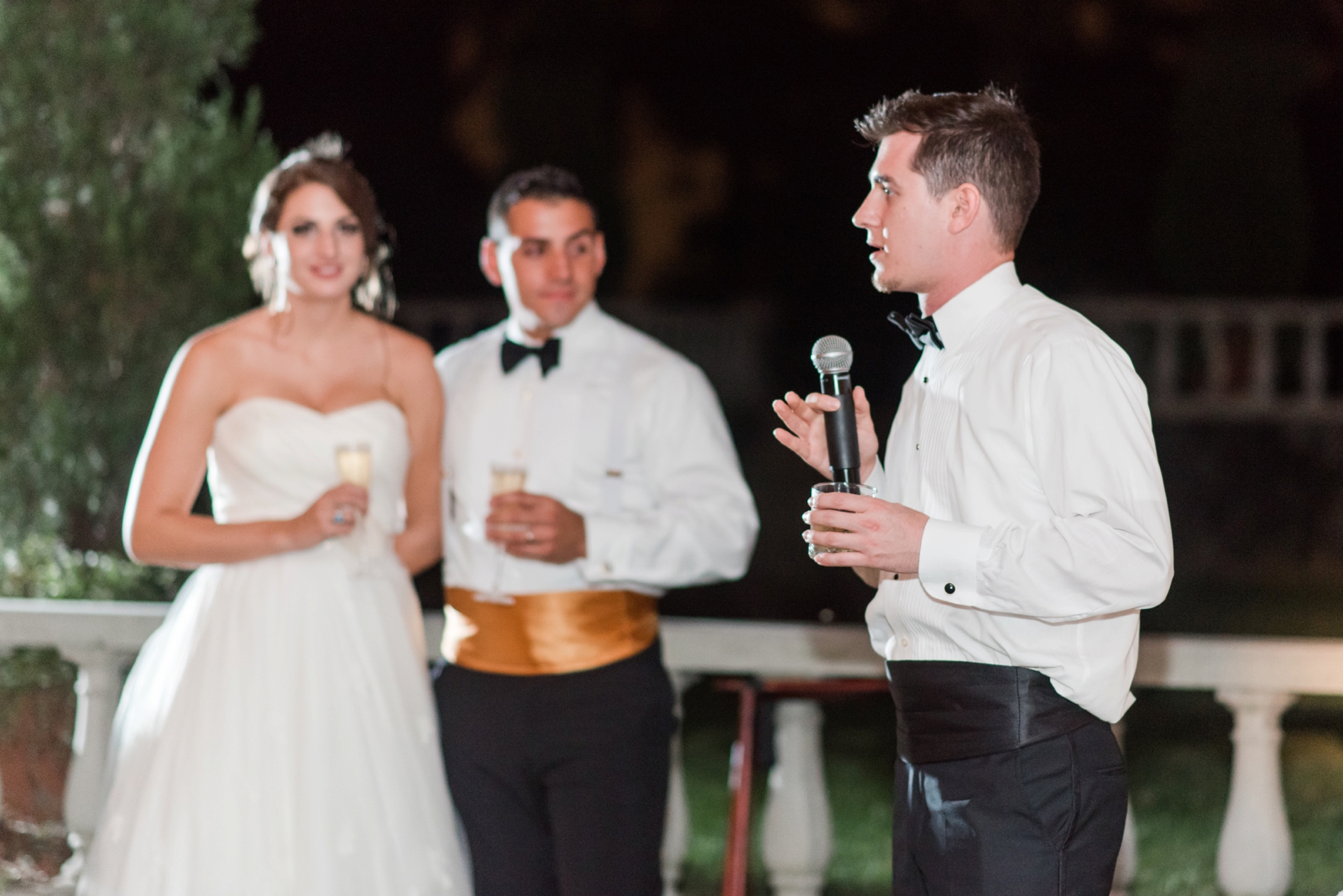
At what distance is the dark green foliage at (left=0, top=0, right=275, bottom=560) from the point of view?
13.8 ft

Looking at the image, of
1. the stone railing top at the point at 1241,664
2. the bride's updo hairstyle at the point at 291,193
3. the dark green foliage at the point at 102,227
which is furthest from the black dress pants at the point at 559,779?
the dark green foliage at the point at 102,227

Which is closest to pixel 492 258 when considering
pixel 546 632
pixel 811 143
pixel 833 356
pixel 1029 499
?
pixel 546 632

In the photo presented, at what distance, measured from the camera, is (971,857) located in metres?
2.01

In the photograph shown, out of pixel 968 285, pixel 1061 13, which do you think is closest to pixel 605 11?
pixel 1061 13

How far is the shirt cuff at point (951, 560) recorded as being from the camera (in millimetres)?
1915

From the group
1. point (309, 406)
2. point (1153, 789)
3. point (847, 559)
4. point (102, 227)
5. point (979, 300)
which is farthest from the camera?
point (1153, 789)

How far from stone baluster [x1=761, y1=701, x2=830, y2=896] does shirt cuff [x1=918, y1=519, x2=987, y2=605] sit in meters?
1.43

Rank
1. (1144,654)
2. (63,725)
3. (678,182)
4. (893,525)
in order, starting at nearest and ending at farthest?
(893,525), (1144,654), (63,725), (678,182)

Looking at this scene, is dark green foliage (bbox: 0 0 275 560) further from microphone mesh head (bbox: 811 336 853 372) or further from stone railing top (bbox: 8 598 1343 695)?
microphone mesh head (bbox: 811 336 853 372)

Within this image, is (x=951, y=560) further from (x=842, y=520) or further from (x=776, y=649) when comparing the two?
(x=776, y=649)

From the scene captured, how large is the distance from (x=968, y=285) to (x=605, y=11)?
39.2ft

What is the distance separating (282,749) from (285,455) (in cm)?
60

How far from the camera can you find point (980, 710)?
2039 mm

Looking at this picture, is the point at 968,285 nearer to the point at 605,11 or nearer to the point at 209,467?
the point at 209,467
